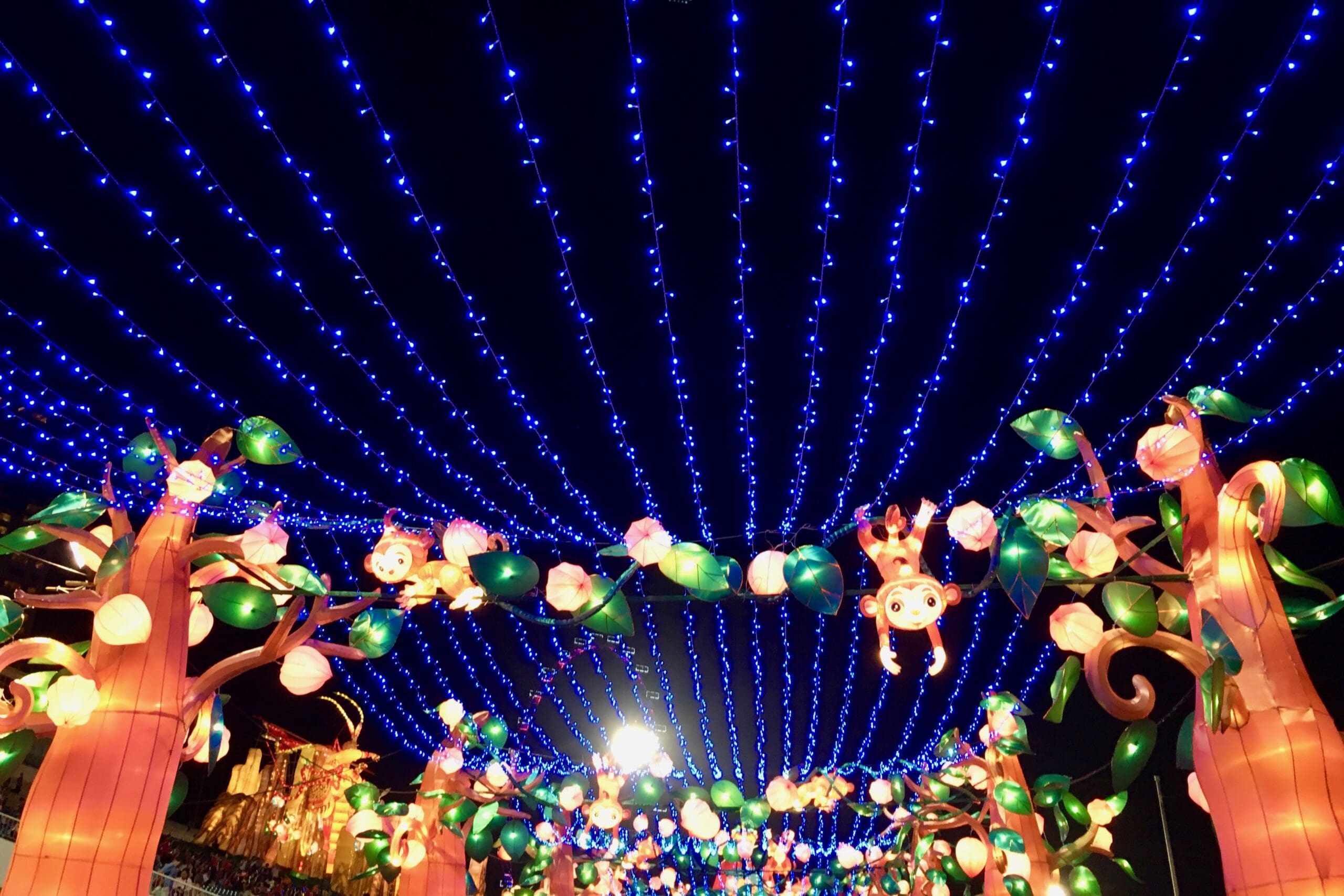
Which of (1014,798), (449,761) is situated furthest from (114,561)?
(1014,798)

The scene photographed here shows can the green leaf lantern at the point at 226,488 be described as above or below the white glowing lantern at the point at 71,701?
above

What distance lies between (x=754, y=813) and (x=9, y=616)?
766cm

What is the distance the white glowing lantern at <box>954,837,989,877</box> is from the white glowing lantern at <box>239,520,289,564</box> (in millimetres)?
7997

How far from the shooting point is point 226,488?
19.8 feet

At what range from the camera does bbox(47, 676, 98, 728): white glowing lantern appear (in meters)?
5.07

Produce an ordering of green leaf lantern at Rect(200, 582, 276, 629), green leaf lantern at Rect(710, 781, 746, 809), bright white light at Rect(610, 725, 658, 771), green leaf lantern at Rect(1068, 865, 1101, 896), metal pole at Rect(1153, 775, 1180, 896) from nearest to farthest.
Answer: green leaf lantern at Rect(200, 582, 276, 629) < green leaf lantern at Rect(1068, 865, 1101, 896) < green leaf lantern at Rect(710, 781, 746, 809) < metal pole at Rect(1153, 775, 1180, 896) < bright white light at Rect(610, 725, 658, 771)

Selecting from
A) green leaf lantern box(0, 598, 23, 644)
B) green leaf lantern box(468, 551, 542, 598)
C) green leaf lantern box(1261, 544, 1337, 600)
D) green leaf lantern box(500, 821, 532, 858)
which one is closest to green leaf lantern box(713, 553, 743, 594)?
green leaf lantern box(468, 551, 542, 598)

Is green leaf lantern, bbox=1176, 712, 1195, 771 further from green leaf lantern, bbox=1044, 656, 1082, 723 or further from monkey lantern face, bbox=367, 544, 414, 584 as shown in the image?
monkey lantern face, bbox=367, 544, 414, 584

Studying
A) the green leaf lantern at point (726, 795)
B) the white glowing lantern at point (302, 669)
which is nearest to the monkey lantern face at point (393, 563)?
the white glowing lantern at point (302, 669)

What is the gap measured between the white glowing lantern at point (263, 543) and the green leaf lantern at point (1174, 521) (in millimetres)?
5340

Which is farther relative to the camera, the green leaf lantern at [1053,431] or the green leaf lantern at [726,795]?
the green leaf lantern at [726,795]

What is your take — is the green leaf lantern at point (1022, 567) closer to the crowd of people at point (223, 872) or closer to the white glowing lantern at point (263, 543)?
the white glowing lantern at point (263, 543)

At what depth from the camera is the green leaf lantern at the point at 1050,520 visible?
5016mm

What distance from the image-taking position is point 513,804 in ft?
34.8
